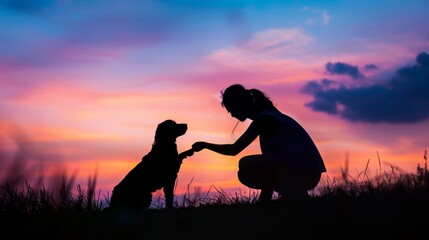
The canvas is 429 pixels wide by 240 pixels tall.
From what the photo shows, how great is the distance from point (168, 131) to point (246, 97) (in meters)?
2.30

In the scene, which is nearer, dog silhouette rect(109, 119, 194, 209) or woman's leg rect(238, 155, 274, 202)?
woman's leg rect(238, 155, 274, 202)

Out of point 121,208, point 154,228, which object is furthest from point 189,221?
point 121,208

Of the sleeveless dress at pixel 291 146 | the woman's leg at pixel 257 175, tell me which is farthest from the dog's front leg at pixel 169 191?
the sleeveless dress at pixel 291 146

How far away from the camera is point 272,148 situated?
7.17 metres

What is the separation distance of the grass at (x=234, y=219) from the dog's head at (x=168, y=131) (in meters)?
2.73

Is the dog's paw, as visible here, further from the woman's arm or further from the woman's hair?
the woman's hair

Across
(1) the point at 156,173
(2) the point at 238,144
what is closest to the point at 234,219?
(2) the point at 238,144

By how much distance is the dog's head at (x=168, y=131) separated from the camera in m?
9.05

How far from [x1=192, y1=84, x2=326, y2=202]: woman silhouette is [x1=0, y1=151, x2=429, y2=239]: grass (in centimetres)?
62

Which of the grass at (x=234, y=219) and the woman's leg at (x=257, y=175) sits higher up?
the woman's leg at (x=257, y=175)

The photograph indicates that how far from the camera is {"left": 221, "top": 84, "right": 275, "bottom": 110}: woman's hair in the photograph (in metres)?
7.21

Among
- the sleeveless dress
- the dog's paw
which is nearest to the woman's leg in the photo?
the sleeveless dress

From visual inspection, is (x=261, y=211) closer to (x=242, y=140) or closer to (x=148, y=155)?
(x=242, y=140)

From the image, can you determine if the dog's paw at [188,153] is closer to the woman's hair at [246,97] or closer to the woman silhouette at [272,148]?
the woman silhouette at [272,148]
